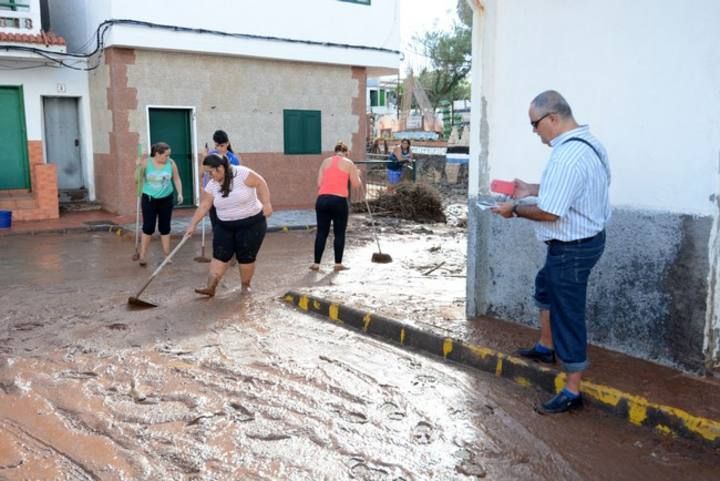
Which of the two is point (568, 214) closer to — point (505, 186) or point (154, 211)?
point (505, 186)

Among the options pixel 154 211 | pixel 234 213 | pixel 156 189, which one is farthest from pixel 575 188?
pixel 154 211

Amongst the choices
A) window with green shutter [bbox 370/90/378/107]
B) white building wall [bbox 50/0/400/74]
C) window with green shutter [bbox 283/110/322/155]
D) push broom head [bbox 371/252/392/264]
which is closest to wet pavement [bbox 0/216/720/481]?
push broom head [bbox 371/252/392/264]

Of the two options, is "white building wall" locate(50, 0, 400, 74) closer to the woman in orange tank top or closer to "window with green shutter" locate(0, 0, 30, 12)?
"window with green shutter" locate(0, 0, 30, 12)

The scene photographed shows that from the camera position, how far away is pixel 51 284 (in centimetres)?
791

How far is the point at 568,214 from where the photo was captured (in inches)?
158

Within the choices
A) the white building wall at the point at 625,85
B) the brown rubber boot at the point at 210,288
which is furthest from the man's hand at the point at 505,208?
the brown rubber boot at the point at 210,288

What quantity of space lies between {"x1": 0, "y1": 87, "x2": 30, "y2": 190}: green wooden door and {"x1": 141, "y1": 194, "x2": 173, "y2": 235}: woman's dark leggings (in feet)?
22.3

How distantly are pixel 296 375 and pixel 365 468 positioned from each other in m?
1.45

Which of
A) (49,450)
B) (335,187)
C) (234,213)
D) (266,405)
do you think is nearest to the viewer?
(49,450)

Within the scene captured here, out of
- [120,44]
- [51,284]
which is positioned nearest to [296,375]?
[51,284]

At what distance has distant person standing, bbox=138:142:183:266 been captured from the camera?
888cm

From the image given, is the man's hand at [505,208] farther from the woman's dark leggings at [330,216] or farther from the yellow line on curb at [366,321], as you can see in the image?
the woman's dark leggings at [330,216]

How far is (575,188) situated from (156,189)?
21.1ft

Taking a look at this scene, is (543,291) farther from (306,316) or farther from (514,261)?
(306,316)
